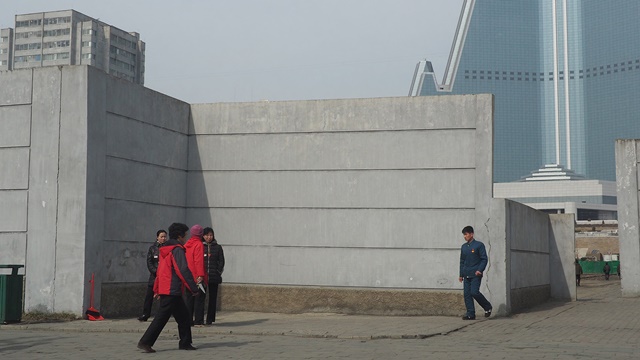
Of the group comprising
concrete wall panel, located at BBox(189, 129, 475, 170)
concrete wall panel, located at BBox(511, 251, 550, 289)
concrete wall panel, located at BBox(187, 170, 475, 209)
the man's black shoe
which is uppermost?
concrete wall panel, located at BBox(189, 129, 475, 170)

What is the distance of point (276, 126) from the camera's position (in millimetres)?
18281

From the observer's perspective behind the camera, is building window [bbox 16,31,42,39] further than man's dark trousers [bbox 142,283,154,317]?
Yes

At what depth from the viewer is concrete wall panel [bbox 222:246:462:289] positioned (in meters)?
17.1

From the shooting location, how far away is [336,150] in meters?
17.9

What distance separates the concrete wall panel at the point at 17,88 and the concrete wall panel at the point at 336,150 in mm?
3902

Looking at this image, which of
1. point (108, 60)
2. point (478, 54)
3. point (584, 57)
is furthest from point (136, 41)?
point (584, 57)

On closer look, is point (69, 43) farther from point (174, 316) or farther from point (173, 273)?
point (174, 316)

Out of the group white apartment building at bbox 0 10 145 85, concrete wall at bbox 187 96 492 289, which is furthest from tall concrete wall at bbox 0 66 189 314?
white apartment building at bbox 0 10 145 85

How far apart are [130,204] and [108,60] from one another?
162 metres

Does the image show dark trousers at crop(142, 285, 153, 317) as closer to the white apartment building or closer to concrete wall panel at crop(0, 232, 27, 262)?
concrete wall panel at crop(0, 232, 27, 262)

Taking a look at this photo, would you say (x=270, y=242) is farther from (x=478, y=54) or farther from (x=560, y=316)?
(x=478, y=54)

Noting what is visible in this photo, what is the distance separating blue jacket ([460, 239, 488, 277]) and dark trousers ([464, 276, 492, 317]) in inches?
5.4

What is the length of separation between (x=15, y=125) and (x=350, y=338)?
7.95 meters

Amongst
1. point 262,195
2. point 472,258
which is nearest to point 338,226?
point 262,195
